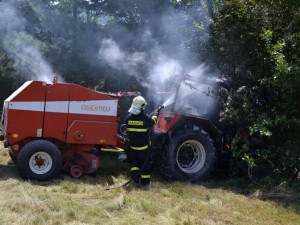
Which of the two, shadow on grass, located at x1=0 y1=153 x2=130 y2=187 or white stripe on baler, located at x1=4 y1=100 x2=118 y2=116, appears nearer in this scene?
shadow on grass, located at x1=0 y1=153 x2=130 y2=187

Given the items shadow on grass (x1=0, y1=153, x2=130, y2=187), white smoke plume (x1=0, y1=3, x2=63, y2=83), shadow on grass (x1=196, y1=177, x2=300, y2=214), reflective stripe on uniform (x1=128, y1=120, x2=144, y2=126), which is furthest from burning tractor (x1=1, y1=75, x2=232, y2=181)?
white smoke plume (x1=0, y1=3, x2=63, y2=83)

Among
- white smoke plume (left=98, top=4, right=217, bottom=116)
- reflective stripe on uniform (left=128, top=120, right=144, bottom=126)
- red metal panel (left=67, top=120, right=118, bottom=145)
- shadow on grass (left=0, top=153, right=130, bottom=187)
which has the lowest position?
shadow on grass (left=0, top=153, right=130, bottom=187)

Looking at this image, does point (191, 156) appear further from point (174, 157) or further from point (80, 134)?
point (80, 134)

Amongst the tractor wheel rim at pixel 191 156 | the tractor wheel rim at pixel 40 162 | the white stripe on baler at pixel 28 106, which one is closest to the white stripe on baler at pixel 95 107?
the white stripe on baler at pixel 28 106

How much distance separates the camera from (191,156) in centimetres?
666

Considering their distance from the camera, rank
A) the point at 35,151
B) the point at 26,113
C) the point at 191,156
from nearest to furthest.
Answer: the point at 35,151 → the point at 26,113 → the point at 191,156

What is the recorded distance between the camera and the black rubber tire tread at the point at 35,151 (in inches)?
218

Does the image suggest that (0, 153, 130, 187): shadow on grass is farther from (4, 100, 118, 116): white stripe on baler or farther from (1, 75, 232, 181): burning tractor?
(4, 100, 118, 116): white stripe on baler

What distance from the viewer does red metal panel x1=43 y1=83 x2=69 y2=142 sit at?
19.2 ft

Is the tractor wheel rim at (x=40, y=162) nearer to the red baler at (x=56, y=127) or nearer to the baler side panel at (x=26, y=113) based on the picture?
the red baler at (x=56, y=127)

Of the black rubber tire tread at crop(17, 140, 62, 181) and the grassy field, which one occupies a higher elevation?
the black rubber tire tread at crop(17, 140, 62, 181)

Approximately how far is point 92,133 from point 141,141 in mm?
884

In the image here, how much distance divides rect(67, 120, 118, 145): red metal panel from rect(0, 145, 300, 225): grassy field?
0.65 meters

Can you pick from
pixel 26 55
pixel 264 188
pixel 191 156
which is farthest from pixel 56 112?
pixel 26 55
